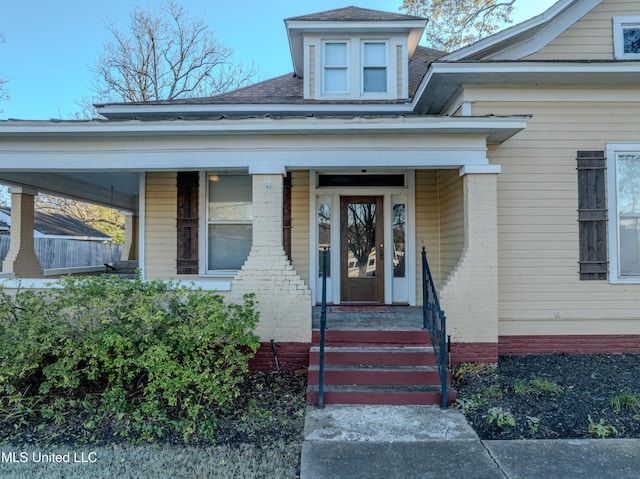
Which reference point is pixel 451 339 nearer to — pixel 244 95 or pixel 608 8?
pixel 608 8

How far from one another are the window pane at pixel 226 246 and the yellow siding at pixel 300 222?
0.84m

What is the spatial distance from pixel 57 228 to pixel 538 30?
1904cm

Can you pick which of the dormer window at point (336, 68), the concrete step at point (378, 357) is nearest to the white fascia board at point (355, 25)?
the dormer window at point (336, 68)

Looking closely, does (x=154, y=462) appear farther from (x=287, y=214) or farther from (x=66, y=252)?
(x=66, y=252)

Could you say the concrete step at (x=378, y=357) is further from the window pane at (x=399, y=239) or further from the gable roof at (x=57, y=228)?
the gable roof at (x=57, y=228)

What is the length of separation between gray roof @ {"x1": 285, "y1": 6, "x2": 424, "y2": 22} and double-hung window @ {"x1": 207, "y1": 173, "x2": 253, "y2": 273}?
370cm

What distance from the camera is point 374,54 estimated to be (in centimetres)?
811

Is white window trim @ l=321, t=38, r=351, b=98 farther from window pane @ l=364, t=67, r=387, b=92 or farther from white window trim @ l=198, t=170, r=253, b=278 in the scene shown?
white window trim @ l=198, t=170, r=253, b=278

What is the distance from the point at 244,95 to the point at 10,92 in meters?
14.5

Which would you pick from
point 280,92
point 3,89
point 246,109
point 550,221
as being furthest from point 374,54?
point 3,89

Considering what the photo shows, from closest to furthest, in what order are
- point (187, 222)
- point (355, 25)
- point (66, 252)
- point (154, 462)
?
point (154, 462)
point (187, 222)
point (355, 25)
point (66, 252)

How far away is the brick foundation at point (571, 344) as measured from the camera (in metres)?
5.85

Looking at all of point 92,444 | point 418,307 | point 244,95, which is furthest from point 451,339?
point 244,95

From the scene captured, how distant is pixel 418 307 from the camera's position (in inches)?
265
